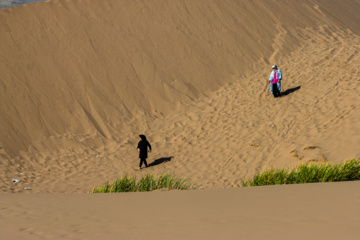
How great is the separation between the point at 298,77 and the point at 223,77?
337 centimetres

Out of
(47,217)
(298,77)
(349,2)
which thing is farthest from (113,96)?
(349,2)

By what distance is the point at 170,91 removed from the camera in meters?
18.0

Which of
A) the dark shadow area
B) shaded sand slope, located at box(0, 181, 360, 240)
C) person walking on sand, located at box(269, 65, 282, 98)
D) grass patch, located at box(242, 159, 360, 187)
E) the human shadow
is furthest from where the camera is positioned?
the human shadow

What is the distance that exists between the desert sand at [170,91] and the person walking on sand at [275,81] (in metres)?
0.33

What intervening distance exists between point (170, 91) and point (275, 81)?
14.8 ft

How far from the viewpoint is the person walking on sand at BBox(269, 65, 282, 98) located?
15789 millimetres

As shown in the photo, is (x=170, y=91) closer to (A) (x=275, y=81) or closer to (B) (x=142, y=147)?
(A) (x=275, y=81)

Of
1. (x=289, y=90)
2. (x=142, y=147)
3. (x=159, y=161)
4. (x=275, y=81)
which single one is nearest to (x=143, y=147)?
(x=142, y=147)

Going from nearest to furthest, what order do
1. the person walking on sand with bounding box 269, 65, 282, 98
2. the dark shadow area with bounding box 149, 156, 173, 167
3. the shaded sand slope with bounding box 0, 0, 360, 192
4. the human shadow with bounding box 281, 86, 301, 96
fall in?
the shaded sand slope with bounding box 0, 0, 360, 192 → the dark shadow area with bounding box 149, 156, 173, 167 → the person walking on sand with bounding box 269, 65, 282, 98 → the human shadow with bounding box 281, 86, 301, 96

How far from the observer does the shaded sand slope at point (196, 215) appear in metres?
3.75

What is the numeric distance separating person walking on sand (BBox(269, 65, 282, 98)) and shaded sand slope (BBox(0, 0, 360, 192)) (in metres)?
0.40

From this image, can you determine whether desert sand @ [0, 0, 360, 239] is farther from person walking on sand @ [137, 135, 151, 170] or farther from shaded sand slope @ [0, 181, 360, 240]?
shaded sand slope @ [0, 181, 360, 240]

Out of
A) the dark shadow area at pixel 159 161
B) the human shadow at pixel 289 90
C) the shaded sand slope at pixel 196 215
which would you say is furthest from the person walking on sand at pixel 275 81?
the shaded sand slope at pixel 196 215

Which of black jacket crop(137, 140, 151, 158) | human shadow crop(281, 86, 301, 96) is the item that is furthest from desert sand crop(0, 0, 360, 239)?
black jacket crop(137, 140, 151, 158)
